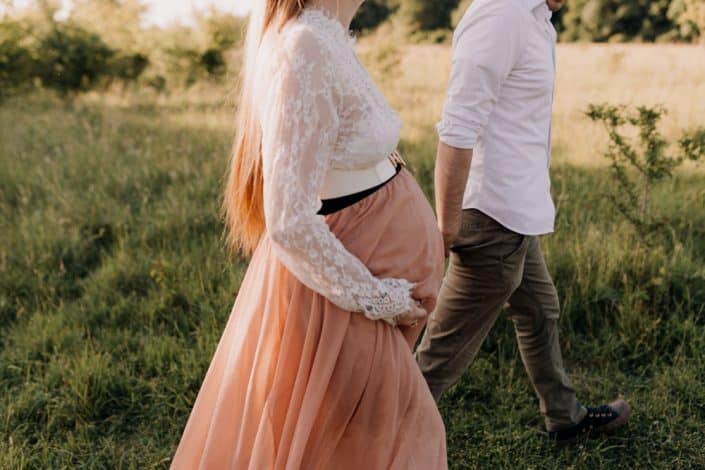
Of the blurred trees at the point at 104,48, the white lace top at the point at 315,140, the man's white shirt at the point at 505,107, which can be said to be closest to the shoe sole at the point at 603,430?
the man's white shirt at the point at 505,107

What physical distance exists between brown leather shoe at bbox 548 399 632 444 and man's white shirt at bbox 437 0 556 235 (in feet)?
3.16

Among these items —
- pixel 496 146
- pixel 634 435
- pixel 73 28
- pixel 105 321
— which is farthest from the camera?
pixel 73 28

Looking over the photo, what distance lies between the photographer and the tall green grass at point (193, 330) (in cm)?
292

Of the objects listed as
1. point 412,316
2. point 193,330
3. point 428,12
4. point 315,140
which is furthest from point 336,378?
point 428,12

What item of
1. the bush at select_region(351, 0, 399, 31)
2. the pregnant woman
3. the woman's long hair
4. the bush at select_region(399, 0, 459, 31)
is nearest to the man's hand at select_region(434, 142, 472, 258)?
the pregnant woman

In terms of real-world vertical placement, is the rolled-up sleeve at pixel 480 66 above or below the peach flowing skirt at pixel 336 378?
above

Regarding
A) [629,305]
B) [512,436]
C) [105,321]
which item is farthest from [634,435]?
[105,321]

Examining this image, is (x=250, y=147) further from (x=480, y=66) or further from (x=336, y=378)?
(x=480, y=66)

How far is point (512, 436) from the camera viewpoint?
9.53ft

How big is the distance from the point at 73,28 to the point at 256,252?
14033 millimetres

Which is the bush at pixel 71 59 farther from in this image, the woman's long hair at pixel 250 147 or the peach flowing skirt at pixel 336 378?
the peach flowing skirt at pixel 336 378

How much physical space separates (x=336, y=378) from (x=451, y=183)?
767mm

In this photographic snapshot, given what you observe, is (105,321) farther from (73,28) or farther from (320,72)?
(73,28)

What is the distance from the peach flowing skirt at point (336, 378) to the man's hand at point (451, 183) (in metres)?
0.35
